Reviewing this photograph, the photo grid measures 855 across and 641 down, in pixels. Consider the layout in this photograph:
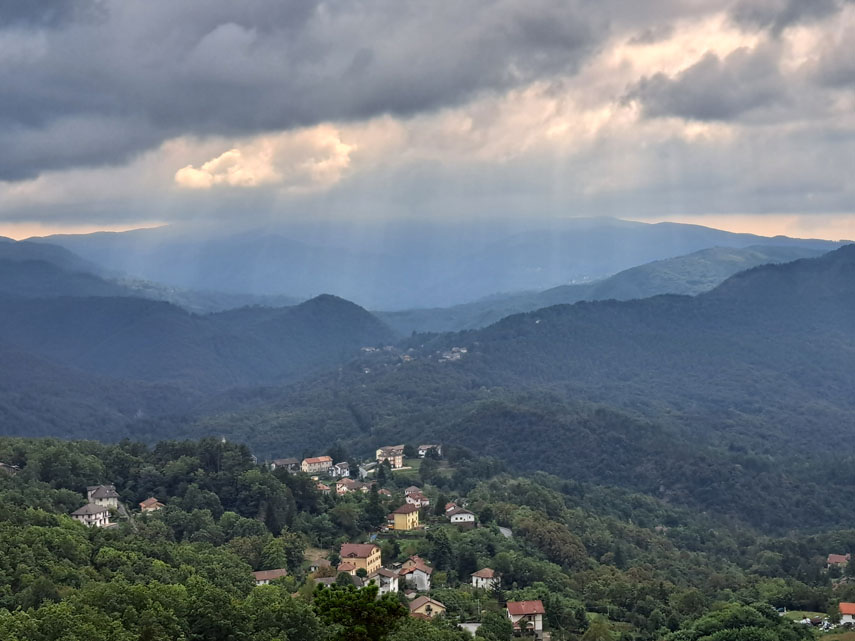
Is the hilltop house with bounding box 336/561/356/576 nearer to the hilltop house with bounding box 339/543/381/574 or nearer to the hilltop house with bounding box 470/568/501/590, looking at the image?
A: the hilltop house with bounding box 339/543/381/574

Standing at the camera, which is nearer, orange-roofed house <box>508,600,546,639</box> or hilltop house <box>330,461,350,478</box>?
orange-roofed house <box>508,600,546,639</box>

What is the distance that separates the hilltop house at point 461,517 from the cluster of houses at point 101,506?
21.1 m

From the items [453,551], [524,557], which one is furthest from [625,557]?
[453,551]

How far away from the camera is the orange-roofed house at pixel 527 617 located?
48969 millimetres

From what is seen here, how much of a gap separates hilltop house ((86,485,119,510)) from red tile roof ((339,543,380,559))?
17.1m

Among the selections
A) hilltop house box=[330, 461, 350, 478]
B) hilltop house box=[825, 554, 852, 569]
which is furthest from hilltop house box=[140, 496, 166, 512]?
hilltop house box=[825, 554, 852, 569]

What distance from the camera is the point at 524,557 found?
62.5 meters

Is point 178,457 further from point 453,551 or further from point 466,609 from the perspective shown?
point 466,609

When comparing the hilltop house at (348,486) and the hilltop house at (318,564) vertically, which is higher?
the hilltop house at (318,564)

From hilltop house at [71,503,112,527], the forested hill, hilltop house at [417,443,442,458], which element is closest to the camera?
hilltop house at [71,503,112,527]

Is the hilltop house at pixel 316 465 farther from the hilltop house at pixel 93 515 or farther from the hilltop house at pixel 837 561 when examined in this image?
the hilltop house at pixel 837 561

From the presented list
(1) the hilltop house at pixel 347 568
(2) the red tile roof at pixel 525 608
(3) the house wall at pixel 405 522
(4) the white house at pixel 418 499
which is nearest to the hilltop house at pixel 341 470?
(4) the white house at pixel 418 499

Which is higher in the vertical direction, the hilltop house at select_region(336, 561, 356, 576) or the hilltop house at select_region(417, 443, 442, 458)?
the hilltop house at select_region(336, 561, 356, 576)

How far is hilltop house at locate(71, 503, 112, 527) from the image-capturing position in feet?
193
